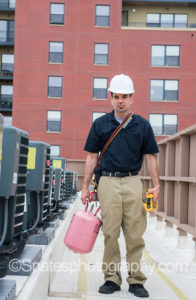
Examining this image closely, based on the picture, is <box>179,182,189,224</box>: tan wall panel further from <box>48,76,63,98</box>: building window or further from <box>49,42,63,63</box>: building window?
<box>49,42,63,63</box>: building window

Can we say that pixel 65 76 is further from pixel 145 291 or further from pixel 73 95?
pixel 145 291

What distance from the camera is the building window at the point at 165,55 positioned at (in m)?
42.4

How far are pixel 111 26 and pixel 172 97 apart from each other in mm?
8067

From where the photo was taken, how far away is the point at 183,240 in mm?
9258

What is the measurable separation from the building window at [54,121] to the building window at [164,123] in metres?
7.99

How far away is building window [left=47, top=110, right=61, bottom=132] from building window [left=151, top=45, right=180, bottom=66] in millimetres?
9350

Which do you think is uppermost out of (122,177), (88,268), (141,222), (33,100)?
(33,100)

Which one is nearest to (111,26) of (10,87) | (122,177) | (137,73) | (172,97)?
(137,73)

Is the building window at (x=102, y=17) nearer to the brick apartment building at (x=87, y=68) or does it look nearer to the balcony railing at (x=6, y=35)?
the brick apartment building at (x=87, y=68)

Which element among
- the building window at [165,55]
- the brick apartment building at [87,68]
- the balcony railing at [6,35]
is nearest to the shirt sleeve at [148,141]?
the brick apartment building at [87,68]

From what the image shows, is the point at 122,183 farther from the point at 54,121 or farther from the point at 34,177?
the point at 54,121

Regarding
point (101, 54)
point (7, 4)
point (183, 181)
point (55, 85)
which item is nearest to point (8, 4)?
point (7, 4)

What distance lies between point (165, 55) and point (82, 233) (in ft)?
128

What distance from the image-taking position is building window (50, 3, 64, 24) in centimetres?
4250
